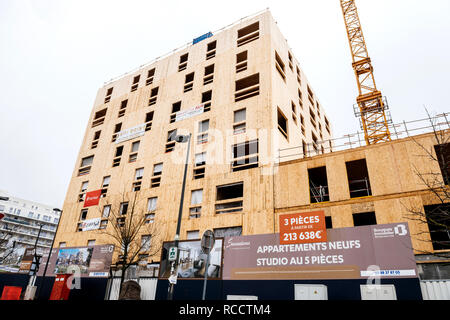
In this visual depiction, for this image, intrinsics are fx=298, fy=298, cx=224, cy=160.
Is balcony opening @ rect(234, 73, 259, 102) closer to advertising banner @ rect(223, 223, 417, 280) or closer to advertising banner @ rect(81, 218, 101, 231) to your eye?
advertising banner @ rect(223, 223, 417, 280)

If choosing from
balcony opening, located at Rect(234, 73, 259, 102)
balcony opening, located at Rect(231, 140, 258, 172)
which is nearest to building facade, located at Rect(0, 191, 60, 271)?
balcony opening, located at Rect(234, 73, 259, 102)

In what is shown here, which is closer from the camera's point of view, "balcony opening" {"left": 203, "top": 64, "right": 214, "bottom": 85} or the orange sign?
the orange sign

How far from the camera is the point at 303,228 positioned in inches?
716

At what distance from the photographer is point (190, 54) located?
122 feet

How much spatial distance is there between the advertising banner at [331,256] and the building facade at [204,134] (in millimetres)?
2802

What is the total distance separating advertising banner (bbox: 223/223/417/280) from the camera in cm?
1484

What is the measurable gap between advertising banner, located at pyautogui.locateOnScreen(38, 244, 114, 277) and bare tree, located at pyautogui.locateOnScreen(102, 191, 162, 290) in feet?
3.40

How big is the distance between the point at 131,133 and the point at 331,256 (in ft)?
89.0

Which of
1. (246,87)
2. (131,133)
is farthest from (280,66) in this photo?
(131,133)

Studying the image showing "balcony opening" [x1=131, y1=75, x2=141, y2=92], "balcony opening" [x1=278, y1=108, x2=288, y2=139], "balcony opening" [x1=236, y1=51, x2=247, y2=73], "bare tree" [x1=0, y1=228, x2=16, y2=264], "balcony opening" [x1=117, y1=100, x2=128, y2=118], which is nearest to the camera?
"balcony opening" [x1=278, y1=108, x2=288, y2=139]

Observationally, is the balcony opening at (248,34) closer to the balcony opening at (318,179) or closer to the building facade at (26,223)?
the balcony opening at (318,179)

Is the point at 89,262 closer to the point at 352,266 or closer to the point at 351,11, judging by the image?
the point at 352,266

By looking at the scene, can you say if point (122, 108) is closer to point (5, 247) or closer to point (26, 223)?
point (5, 247)

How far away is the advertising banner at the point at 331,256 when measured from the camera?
14836 millimetres
